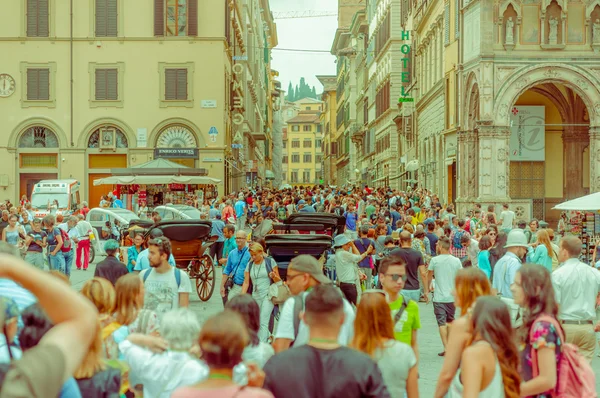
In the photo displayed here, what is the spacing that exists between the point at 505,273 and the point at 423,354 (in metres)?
1.75

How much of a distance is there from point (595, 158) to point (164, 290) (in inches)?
1124

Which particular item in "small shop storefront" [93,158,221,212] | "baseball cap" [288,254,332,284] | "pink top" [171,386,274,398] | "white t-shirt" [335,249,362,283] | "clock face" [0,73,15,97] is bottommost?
"white t-shirt" [335,249,362,283]

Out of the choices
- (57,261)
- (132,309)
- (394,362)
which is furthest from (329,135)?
(394,362)

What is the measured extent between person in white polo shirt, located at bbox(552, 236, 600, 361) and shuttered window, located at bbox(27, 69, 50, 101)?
138ft

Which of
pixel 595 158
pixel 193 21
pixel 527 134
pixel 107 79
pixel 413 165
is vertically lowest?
pixel 595 158

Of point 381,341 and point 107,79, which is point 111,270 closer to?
point 381,341

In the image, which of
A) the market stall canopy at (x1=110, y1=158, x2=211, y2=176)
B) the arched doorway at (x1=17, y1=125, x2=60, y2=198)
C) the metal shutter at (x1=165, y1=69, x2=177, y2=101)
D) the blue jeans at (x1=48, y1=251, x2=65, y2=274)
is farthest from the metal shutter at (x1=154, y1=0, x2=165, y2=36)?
the blue jeans at (x1=48, y1=251, x2=65, y2=274)

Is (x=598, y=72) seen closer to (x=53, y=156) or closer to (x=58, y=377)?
(x=53, y=156)

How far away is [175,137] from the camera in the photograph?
4784cm

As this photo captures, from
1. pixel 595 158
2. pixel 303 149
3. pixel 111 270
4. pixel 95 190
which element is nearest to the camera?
pixel 111 270

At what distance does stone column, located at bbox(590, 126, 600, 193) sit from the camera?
35.5 meters

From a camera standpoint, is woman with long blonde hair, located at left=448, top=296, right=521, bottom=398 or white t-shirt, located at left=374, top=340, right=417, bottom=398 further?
white t-shirt, located at left=374, top=340, right=417, bottom=398

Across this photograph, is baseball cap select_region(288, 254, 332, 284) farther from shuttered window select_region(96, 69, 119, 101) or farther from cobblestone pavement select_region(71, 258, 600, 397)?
shuttered window select_region(96, 69, 119, 101)

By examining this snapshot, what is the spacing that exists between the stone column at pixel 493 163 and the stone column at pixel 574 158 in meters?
4.61
